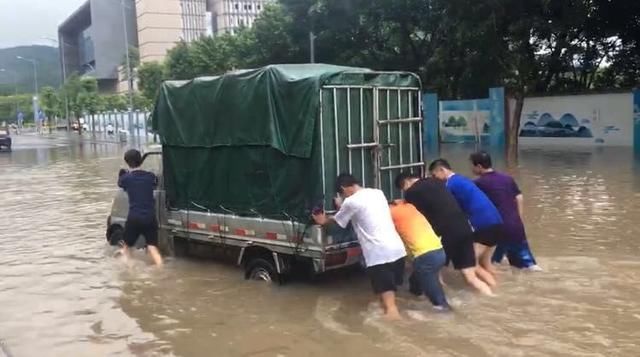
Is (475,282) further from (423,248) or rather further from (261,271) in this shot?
(261,271)

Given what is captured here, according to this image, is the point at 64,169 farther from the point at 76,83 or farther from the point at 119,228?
the point at 76,83

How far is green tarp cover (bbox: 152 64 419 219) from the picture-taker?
734 cm

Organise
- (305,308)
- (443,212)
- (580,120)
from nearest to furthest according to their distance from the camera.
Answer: (443,212)
(305,308)
(580,120)

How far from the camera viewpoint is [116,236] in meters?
10.2

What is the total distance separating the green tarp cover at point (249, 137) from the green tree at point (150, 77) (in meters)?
44.9

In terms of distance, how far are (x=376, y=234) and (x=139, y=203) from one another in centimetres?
363

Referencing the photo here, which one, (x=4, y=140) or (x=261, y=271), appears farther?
(x=4, y=140)

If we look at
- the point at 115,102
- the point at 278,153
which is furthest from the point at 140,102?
the point at 278,153

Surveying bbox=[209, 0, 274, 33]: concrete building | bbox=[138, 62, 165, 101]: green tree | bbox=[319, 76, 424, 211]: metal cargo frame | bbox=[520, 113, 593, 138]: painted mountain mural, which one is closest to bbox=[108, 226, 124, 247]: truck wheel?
bbox=[319, 76, 424, 211]: metal cargo frame

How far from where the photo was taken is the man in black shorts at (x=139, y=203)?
8781 millimetres

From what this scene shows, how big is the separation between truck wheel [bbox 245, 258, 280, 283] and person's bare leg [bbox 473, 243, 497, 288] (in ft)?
7.00

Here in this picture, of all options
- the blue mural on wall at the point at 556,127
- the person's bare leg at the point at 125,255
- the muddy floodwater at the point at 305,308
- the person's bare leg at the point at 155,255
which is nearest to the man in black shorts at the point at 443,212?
the muddy floodwater at the point at 305,308

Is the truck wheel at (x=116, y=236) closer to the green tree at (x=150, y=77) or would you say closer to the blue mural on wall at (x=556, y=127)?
the blue mural on wall at (x=556, y=127)

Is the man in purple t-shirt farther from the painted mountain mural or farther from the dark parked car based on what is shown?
the dark parked car
